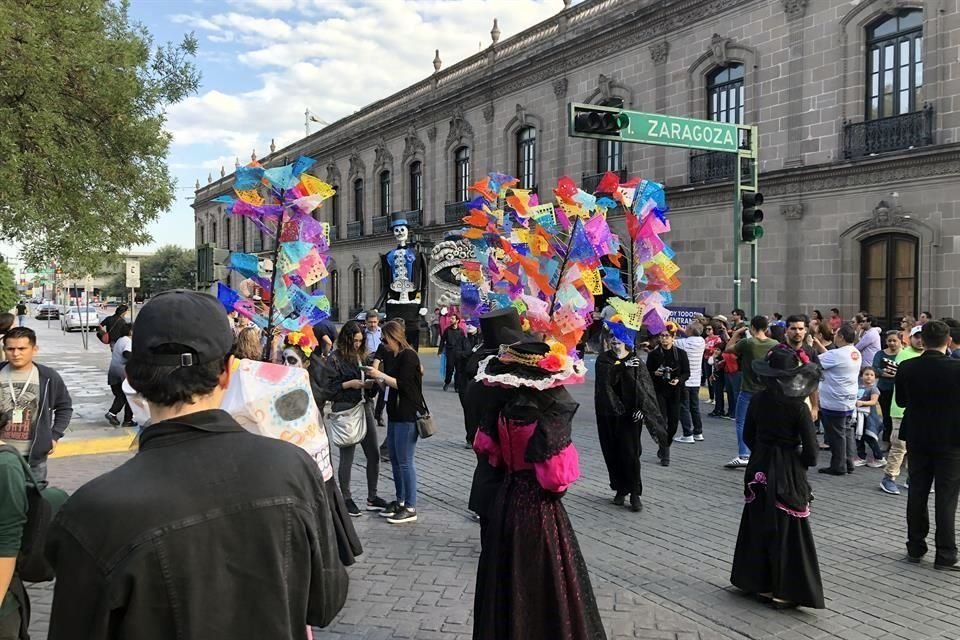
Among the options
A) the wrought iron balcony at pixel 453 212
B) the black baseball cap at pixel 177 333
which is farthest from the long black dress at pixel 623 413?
the wrought iron balcony at pixel 453 212

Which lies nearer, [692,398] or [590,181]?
[692,398]

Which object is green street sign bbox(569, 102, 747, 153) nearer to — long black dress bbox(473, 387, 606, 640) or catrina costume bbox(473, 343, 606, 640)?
catrina costume bbox(473, 343, 606, 640)

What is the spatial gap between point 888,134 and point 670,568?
566 inches

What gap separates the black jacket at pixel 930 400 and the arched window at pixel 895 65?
12.7 metres

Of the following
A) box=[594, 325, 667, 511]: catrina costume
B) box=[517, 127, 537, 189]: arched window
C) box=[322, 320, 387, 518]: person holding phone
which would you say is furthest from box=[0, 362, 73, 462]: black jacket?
box=[517, 127, 537, 189]: arched window

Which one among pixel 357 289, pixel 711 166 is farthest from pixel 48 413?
pixel 357 289

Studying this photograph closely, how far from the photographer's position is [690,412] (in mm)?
10688

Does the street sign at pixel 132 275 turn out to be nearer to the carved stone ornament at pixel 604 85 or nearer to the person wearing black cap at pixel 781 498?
the carved stone ornament at pixel 604 85

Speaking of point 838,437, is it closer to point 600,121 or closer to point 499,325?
point 499,325

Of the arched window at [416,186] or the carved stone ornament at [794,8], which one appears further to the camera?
the arched window at [416,186]

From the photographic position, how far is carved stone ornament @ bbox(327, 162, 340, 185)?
135 ft

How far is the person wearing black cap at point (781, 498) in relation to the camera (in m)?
4.77

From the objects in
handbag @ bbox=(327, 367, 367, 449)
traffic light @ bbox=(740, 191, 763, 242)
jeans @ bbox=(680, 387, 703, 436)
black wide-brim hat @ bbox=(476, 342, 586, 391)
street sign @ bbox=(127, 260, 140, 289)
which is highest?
traffic light @ bbox=(740, 191, 763, 242)

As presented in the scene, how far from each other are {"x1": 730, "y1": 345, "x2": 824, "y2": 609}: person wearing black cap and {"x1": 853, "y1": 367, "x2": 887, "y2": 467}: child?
4.76 metres
